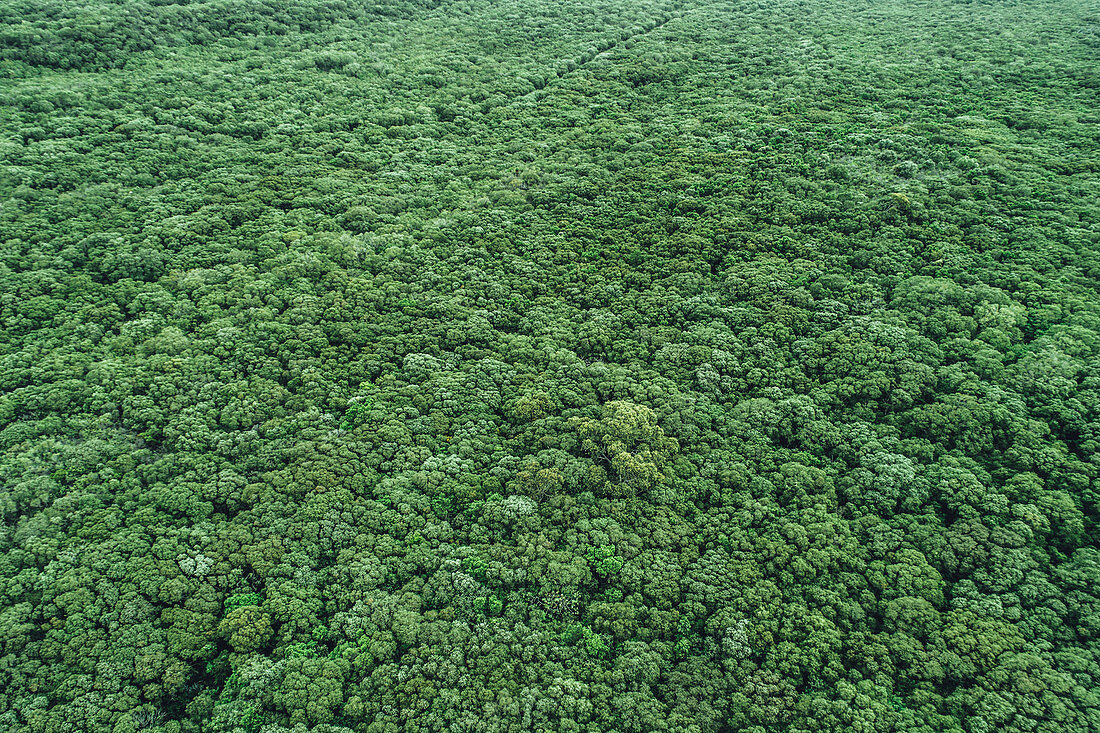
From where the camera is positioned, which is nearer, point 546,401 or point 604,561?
point 604,561

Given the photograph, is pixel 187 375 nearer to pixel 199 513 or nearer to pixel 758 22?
pixel 199 513

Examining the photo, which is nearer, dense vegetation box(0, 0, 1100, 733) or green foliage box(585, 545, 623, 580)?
dense vegetation box(0, 0, 1100, 733)

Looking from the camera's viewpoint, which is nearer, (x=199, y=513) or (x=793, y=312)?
(x=199, y=513)

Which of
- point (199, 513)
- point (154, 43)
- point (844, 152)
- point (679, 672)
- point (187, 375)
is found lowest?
point (679, 672)

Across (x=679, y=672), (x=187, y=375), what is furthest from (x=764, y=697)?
(x=187, y=375)

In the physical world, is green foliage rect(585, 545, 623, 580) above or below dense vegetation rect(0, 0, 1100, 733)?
below

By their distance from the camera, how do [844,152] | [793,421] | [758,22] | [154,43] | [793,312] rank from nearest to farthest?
1. [793,421]
2. [793,312]
3. [844,152]
4. [154,43]
5. [758,22]

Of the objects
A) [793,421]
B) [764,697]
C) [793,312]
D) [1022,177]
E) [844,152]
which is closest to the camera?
[764,697]

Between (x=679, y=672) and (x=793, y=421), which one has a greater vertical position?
(x=793, y=421)
